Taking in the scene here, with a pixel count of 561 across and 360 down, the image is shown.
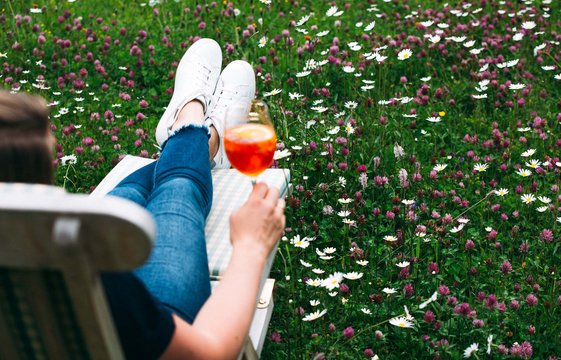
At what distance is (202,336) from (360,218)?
6.00ft

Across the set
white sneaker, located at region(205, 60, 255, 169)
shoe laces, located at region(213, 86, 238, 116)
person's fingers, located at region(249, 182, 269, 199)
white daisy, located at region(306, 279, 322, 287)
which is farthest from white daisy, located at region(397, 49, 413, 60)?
person's fingers, located at region(249, 182, 269, 199)

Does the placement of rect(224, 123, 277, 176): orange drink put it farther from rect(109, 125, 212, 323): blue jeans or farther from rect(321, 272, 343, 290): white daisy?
rect(321, 272, 343, 290): white daisy

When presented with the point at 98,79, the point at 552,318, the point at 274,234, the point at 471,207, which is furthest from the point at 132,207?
the point at 98,79

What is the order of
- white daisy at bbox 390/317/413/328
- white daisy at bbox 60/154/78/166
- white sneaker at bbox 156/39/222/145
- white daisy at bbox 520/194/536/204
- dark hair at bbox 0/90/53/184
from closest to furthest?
dark hair at bbox 0/90/53/184, white daisy at bbox 390/317/413/328, white sneaker at bbox 156/39/222/145, white daisy at bbox 520/194/536/204, white daisy at bbox 60/154/78/166

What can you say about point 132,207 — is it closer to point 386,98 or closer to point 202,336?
point 202,336

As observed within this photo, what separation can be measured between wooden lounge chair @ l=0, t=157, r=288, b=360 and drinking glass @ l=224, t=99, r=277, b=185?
3.00 ft

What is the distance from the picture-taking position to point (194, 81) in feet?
12.4

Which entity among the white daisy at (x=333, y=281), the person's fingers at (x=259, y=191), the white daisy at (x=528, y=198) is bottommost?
the white daisy at (x=528, y=198)

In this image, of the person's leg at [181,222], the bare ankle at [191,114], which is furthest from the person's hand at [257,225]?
the bare ankle at [191,114]

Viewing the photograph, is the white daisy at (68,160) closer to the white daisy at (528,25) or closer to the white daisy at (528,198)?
the white daisy at (528,198)

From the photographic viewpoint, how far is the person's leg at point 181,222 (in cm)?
212

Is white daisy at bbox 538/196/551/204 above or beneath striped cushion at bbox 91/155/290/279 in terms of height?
beneath

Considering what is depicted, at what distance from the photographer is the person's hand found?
2.03 meters

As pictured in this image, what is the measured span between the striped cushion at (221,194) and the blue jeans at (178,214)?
0.09 m
